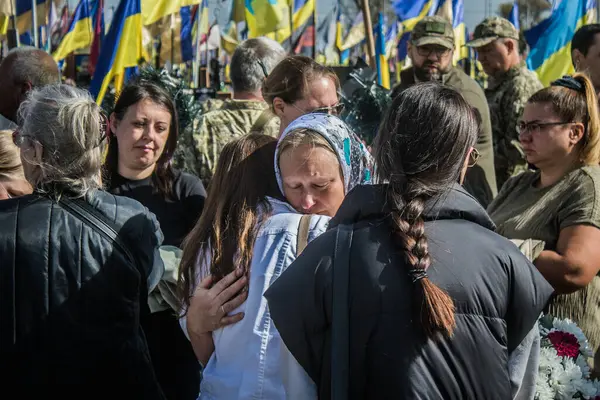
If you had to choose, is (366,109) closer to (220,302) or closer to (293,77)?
(293,77)

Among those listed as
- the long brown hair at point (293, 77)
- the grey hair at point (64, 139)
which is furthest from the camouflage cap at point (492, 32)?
the grey hair at point (64, 139)

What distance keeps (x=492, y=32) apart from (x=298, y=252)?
465 centimetres

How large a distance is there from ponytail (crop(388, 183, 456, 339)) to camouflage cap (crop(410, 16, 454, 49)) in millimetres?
4138

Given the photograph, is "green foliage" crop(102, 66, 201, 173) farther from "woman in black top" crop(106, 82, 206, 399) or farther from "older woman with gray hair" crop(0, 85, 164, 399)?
"older woman with gray hair" crop(0, 85, 164, 399)

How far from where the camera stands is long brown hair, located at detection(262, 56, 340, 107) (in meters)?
3.81

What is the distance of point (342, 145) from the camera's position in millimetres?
2676

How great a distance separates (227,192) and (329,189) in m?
0.32

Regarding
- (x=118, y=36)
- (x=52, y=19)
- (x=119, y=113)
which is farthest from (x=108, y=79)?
(x=52, y=19)

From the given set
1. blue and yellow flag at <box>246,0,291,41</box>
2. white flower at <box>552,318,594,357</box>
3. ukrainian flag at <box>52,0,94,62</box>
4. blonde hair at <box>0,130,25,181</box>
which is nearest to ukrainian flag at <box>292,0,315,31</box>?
ukrainian flag at <box>52,0,94,62</box>

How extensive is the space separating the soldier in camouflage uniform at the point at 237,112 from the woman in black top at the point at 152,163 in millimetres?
633

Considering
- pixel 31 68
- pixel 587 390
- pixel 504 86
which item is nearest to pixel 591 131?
pixel 587 390

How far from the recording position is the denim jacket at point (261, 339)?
2311 millimetres

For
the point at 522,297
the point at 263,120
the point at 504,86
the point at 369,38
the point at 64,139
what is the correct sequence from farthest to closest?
the point at 369,38
the point at 504,86
the point at 263,120
the point at 64,139
the point at 522,297

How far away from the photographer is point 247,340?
2.37 m
